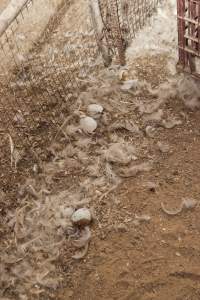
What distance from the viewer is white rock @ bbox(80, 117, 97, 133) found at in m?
4.04

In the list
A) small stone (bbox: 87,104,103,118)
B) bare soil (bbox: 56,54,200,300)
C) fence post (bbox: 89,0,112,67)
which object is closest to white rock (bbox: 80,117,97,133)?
small stone (bbox: 87,104,103,118)

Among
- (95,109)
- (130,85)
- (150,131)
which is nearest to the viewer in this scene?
(150,131)

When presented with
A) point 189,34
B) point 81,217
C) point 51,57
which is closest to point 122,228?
point 81,217

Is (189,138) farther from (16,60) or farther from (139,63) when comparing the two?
(16,60)

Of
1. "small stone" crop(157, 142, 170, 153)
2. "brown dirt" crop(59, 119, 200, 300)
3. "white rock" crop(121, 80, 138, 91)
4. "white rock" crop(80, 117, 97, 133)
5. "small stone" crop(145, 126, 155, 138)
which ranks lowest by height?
"brown dirt" crop(59, 119, 200, 300)

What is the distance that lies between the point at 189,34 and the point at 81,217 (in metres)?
1.68

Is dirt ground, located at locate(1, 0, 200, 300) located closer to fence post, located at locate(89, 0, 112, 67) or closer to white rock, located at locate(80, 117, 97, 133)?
white rock, located at locate(80, 117, 97, 133)

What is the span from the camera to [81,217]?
3.58 m

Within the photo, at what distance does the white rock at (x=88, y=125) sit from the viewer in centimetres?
404

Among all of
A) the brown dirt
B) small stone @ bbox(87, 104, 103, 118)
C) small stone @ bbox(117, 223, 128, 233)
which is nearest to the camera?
the brown dirt

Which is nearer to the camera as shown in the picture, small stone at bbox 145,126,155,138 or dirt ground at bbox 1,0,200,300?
dirt ground at bbox 1,0,200,300

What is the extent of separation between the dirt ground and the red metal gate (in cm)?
40

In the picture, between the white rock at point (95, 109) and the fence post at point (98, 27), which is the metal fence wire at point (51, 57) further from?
the white rock at point (95, 109)

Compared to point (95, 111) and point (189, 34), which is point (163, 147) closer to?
point (95, 111)
